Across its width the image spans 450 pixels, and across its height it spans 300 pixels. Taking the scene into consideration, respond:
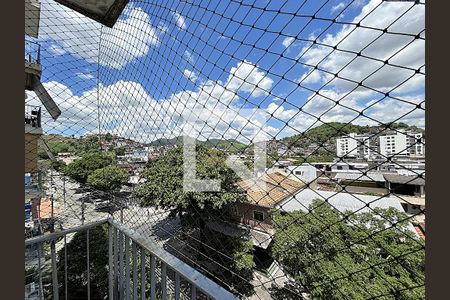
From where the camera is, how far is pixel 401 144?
2.63 feet

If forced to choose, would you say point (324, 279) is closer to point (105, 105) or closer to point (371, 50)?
point (371, 50)

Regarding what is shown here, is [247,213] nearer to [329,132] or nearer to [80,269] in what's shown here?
[80,269]

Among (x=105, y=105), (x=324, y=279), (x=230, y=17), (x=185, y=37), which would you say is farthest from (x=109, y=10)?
(x=324, y=279)

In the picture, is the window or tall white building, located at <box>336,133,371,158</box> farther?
the window

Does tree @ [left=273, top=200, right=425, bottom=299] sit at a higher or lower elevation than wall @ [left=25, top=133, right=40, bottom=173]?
lower

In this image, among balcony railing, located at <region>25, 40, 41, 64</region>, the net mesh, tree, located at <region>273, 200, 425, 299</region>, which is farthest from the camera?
tree, located at <region>273, 200, 425, 299</region>

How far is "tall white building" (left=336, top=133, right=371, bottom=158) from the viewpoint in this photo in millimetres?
958

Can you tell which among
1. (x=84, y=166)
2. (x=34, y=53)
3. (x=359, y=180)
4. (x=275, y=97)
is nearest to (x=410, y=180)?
(x=359, y=180)

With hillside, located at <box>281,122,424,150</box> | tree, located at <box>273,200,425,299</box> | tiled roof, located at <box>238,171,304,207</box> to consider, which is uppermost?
hillside, located at <box>281,122,424,150</box>

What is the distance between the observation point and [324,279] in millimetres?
3311

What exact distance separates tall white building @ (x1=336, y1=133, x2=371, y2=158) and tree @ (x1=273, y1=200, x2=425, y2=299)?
1755 mm

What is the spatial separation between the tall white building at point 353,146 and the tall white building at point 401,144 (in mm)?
62

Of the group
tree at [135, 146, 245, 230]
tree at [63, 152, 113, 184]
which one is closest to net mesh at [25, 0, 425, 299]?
tree at [135, 146, 245, 230]

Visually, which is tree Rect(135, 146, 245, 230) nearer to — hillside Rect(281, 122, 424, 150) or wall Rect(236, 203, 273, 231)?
wall Rect(236, 203, 273, 231)
